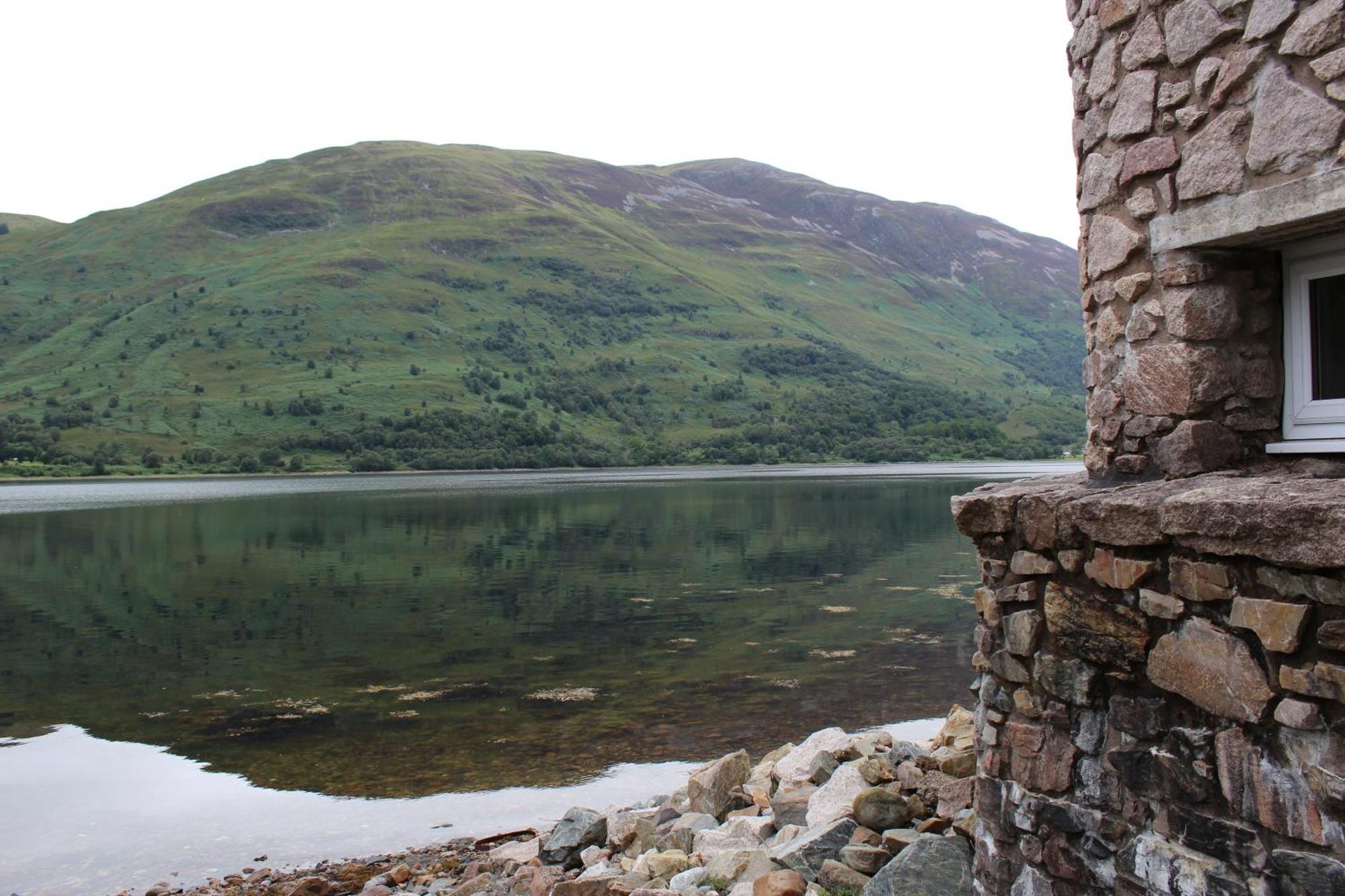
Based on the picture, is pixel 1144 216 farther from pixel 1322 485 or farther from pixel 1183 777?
pixel 1183 777

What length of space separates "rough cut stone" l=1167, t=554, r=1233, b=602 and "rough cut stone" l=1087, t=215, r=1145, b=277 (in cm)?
189

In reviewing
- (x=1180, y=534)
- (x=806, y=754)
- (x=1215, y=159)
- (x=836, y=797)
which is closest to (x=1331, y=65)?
(x=1215, y=159)

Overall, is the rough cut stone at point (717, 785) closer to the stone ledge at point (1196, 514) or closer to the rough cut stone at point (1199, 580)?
the stone ledge at point (1196, 514)

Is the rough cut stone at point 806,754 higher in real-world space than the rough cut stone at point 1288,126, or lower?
lower

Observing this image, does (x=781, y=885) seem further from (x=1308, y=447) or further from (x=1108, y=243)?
(x=1108, y=243)

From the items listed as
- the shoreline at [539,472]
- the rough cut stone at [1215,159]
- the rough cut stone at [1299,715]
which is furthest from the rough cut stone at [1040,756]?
the shoreline at [539,472]

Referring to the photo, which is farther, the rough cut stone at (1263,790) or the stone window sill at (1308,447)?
the stone window sill at (1308,447)

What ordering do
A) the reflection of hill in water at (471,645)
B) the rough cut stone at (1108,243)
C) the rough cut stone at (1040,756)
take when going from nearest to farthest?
the rough cut stone at (1040,756) < the rough cut stone at (1108,243) < the reflection of hill in water at (471,645)

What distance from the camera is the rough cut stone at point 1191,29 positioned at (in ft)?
18.1

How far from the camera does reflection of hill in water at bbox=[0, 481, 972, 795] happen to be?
18.4 m

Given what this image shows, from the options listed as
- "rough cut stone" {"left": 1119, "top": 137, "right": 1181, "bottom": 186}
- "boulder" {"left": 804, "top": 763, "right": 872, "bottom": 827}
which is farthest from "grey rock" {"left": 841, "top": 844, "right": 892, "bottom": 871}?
"rough cut stone" {"left": 1119, "top": 137, "right": 1181, "bottom": 186}

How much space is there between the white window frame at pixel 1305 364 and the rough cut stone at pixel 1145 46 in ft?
4.11

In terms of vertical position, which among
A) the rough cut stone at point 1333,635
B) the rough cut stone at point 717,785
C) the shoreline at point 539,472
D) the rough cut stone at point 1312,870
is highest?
the rough cut stone at point 1333,635

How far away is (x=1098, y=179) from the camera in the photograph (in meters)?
6.30
